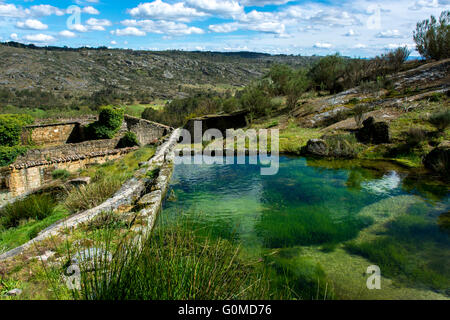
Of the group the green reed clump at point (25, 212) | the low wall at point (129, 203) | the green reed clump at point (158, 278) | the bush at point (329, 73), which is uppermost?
the bush at point (329, 73)

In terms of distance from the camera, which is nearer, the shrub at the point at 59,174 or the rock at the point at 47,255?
the rock at the point at 47,255

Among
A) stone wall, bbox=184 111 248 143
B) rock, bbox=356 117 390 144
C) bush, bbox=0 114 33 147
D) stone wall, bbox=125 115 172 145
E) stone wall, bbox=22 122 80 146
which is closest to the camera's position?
rock, bbox=356 117 390 144

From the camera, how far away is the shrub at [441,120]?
347 inches

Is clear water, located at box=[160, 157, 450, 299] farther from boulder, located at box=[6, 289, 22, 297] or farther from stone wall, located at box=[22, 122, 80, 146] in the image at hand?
stone wall, located at box=[22, 122, 80, 146]

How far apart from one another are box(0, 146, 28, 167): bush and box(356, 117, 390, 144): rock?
14.8 meters

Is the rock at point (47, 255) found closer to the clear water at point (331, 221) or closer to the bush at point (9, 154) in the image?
the clear water at point (331, 221)

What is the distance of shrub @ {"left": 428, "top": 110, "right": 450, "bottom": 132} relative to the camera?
8.80 meters

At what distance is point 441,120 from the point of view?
8.96m

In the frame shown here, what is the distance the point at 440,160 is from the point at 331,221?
4352 mm

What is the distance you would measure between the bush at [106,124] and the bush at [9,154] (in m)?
5.24

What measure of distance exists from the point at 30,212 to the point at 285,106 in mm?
15169

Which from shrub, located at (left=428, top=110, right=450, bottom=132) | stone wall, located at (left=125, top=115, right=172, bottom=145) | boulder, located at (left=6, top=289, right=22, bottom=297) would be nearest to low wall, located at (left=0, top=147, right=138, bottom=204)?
stone wall, located at (left=125, top=115, right=172, bottom=145)

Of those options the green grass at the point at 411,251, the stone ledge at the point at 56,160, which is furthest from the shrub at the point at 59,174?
the green grass at the point at 411,251

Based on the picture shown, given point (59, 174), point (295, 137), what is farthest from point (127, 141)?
point (295, 137)
